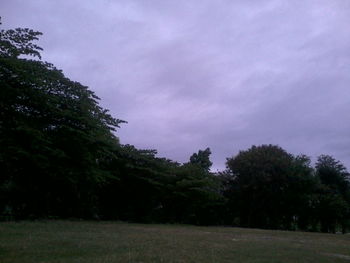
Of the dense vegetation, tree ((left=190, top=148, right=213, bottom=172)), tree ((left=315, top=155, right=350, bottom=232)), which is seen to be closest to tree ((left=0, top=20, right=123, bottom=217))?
the dense vegetation

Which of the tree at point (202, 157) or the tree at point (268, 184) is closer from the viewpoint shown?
the tree at point (268, 184)

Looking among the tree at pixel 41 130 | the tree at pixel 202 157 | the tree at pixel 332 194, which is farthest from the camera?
the tree at pixel 202 157

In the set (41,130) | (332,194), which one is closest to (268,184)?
(332,194)

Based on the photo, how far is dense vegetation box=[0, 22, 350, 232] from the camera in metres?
19.9

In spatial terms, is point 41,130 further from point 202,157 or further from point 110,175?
point 202,157

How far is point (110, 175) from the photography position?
28.5 m

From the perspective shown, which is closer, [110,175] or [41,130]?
[41,130]

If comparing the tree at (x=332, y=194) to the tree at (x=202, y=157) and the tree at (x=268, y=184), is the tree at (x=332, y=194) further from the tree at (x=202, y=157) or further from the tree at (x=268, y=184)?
the tree at (x=202, y=157)

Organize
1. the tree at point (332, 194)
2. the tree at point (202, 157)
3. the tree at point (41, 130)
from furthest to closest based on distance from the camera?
the tree at point (202, 157)
the tree at point (332, 194)
the tree at point (41, 130)

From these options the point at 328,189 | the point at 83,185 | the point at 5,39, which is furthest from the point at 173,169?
the point at 5,39

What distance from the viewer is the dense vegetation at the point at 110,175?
19.9 metres

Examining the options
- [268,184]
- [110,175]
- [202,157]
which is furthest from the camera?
[202,157]

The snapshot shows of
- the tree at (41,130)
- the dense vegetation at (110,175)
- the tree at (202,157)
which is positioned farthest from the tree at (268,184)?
the tree at (41,130)

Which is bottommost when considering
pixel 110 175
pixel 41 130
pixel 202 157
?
pixel 110 175
